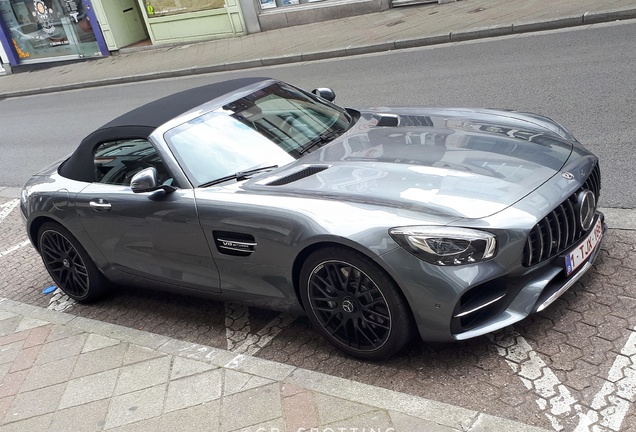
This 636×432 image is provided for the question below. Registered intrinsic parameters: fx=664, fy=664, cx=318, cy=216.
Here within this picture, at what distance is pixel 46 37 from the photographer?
22578 millimetres

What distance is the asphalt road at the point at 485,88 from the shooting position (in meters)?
6.69

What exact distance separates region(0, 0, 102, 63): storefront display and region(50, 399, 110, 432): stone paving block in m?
19.5

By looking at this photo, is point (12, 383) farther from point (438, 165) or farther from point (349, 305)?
point (438, 165)

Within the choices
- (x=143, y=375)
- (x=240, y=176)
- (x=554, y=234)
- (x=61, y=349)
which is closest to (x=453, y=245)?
(x=554, y=234)

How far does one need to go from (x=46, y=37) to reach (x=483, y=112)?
2138 centimetres

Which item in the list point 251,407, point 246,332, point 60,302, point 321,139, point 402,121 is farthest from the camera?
point 60,302

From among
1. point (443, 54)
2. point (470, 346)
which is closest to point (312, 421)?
point (470, 346)

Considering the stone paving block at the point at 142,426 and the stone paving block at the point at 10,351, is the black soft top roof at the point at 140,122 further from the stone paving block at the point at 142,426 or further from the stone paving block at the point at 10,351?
the stone paving block at the point at 142,426

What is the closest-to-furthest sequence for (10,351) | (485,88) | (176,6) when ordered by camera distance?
1. (10,351)
2. (485,88)
3. (176,6)

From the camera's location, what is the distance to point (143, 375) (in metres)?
3.97

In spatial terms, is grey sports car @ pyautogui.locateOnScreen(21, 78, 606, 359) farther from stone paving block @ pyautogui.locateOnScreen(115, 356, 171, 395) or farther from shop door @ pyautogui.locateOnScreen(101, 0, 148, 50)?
shop door @ pyautogui.locateOnScreen(101, 0, 148, 50)

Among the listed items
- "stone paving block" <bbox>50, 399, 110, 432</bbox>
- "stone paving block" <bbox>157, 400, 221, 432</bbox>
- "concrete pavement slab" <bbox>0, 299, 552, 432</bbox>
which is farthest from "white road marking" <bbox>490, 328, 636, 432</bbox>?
"stone paving block" <bbox>50, 399, 110, 432</bbox>

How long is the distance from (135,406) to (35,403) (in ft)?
2.43

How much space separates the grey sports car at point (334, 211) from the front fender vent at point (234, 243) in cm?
1
